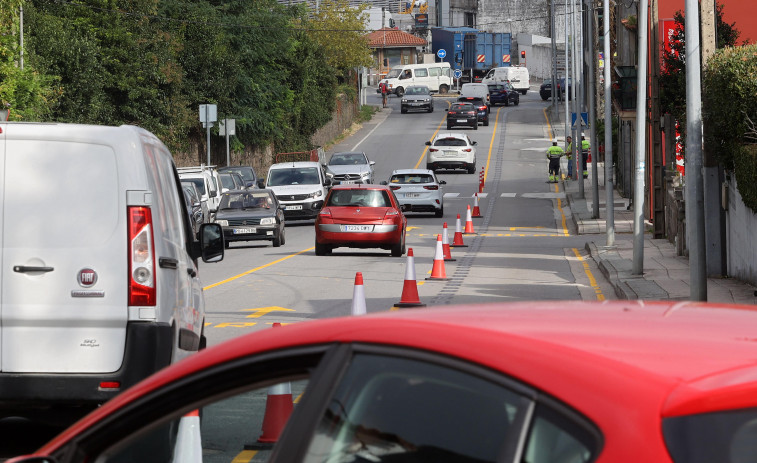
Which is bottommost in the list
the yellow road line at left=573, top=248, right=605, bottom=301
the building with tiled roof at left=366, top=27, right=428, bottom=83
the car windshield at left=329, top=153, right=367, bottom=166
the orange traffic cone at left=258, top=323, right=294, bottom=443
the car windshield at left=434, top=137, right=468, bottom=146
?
the yellow road line at left=573, top=248, right=605, bottom=301

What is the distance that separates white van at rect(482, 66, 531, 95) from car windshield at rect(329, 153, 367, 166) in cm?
5436

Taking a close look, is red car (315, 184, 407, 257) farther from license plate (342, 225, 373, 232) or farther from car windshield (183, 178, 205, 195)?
car windshield (183, 178, 205, 195)

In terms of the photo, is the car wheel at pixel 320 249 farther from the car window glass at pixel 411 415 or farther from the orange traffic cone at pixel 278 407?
the car window glass at pixel 411 415

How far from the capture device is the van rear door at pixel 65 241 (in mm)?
6824

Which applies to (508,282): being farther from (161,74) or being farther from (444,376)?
(161,74)

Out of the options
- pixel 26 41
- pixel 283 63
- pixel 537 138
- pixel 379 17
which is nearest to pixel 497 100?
pixel 537 138

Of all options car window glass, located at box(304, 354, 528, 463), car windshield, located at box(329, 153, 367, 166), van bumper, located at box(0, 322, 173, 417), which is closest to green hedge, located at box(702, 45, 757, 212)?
van bumper, located at box(0, 322, 173, 417)

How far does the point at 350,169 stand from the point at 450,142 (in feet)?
30.9

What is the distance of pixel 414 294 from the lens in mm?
15398

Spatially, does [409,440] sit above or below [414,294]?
above

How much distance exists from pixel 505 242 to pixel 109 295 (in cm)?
2340

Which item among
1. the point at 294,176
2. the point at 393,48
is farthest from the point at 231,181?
the point at 393,48

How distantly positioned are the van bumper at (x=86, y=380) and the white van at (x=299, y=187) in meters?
28.9

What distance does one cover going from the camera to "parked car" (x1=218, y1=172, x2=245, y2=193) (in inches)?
1506
